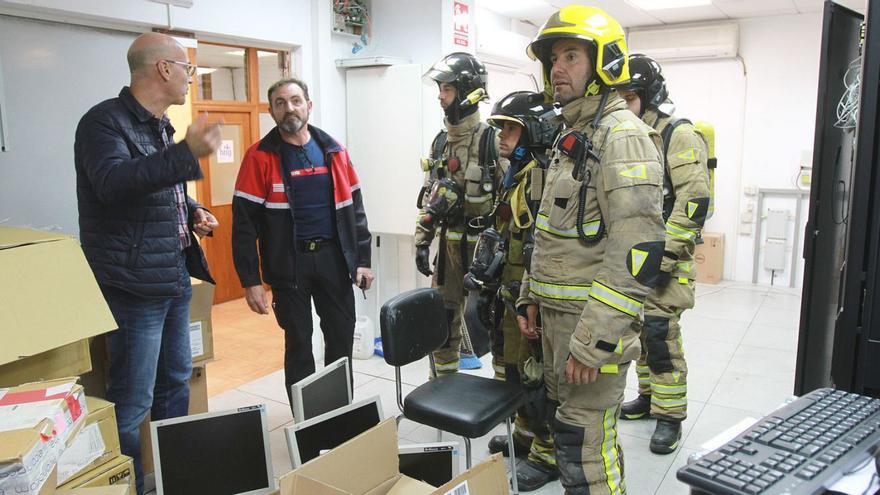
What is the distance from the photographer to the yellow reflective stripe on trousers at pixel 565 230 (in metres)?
1.93

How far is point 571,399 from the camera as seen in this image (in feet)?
6.63

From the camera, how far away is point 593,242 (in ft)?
6.36

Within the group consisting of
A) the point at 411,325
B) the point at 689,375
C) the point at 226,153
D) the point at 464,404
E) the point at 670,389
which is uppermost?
the point at 226,153

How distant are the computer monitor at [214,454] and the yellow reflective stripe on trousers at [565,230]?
125 centimetres

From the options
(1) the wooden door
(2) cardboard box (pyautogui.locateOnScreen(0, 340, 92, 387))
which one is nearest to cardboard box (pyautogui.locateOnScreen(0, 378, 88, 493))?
(2) cardboard box (pyautogui.locateOnScreen(0, 340, 92, 387))

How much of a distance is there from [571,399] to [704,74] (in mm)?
6113

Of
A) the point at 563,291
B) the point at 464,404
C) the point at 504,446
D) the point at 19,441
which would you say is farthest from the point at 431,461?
the point at 19,441

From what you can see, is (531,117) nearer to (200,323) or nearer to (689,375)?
(200,323)

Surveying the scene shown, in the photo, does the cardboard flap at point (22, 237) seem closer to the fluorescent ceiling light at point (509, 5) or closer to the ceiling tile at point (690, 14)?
the fluorescent ceiling light at point (509, 5)

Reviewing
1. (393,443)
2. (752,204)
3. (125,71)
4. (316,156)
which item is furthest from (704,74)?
(393,443)

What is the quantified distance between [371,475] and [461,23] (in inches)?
133

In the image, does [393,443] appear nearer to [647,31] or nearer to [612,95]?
[612,95]

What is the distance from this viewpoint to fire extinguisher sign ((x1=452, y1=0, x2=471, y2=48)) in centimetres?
431

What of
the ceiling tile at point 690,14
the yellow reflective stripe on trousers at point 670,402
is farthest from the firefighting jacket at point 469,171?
the ceiling tile at point 690,14
